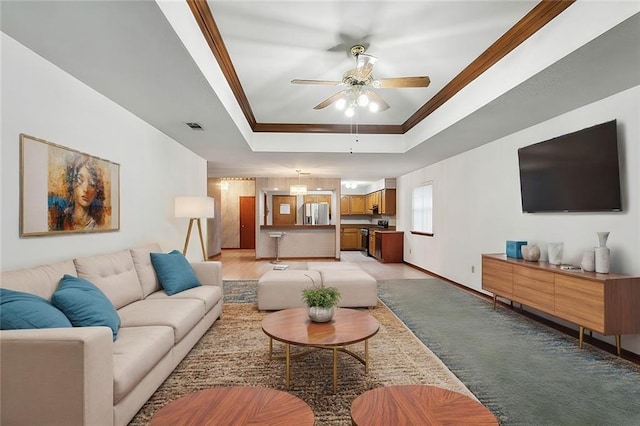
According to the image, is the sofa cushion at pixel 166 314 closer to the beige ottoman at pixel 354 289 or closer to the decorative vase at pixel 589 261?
the beige ottoman at pixel 354 289

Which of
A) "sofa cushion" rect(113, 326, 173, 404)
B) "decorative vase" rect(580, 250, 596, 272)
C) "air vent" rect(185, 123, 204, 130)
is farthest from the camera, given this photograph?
"air vent" rect(185, 123, 204, 130)

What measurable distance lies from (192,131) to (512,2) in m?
3.81

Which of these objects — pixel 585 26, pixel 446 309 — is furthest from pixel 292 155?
pixel 585 26

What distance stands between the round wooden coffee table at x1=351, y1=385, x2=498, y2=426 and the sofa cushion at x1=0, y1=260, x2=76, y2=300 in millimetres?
2033

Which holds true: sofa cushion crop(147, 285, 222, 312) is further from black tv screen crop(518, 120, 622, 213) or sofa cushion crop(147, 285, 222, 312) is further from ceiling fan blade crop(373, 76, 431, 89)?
black tv screen crop(518, 120, 622, 213)

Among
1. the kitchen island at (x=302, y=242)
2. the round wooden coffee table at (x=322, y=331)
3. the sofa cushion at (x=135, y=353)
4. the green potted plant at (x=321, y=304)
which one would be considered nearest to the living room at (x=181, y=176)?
the sofa cushion at (x=135, y=353)

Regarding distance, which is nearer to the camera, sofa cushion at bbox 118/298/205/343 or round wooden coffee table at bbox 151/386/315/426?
round wooden coffee table at bbox 151/386/315/426

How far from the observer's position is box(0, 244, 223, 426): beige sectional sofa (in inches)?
59.2

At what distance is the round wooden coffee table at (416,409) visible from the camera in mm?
1388

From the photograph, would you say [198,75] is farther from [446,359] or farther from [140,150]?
[446,359]

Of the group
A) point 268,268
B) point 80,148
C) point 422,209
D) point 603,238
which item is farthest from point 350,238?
point 80,148

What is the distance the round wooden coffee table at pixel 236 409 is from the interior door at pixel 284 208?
384 inches

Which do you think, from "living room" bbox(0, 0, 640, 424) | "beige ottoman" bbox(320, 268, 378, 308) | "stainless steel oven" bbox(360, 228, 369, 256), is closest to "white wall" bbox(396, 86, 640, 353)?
"living room" bbox(0, 0, 640, 424)

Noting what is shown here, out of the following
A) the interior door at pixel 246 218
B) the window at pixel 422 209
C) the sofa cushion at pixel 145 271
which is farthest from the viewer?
the interior door at pixel 246 218
